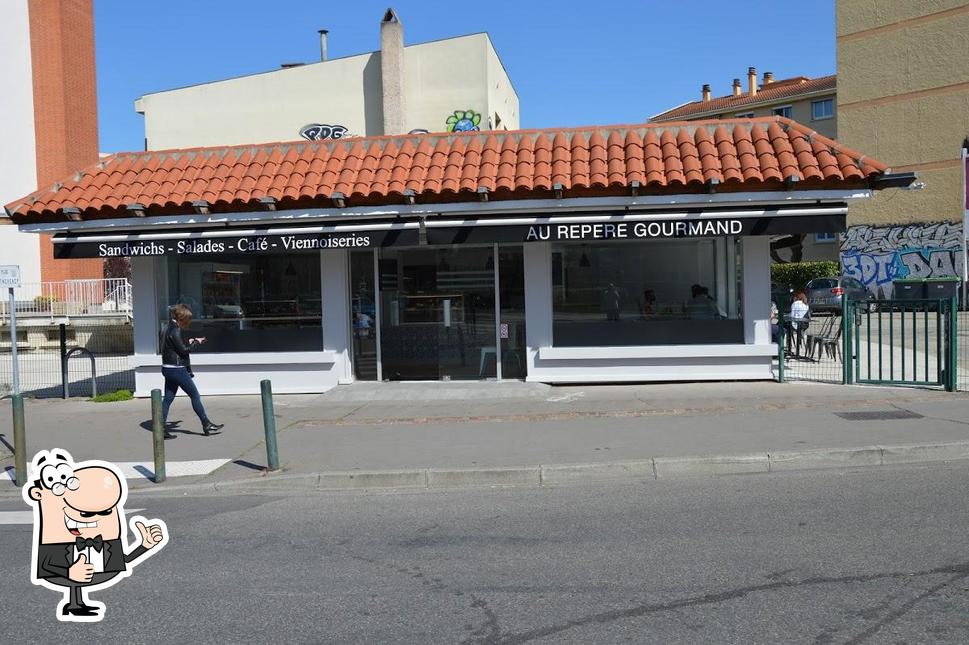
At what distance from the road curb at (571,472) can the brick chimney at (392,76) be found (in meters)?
22.8

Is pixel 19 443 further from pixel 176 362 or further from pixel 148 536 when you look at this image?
pixel 148 536

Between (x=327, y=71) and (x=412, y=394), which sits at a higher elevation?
(x=327, y=71)

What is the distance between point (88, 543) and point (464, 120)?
1047 inches

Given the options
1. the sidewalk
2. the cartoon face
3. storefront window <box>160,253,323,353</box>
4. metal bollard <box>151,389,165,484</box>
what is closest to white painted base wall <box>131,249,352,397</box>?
storefront window <box>160,253,323,353</box>

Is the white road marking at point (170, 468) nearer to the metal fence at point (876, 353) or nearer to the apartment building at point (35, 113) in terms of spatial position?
the metal fence at point (876, 353)

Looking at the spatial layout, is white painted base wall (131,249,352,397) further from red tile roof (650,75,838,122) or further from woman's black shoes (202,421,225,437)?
red tile roof (650,75,838,122)

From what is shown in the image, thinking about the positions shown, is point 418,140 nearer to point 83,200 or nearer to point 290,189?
point 290,189

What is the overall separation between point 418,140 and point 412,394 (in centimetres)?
453

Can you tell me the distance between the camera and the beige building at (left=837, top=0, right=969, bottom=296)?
33.9 metres

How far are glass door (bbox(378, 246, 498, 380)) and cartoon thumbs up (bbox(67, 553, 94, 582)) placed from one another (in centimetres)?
958

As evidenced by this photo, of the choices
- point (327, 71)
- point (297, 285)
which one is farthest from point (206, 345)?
point (327, 71)

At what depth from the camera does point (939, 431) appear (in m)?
9.17

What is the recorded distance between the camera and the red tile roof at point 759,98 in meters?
52.8

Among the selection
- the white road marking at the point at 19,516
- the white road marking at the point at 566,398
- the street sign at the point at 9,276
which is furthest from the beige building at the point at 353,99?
the white road marking at the point at 19,516
